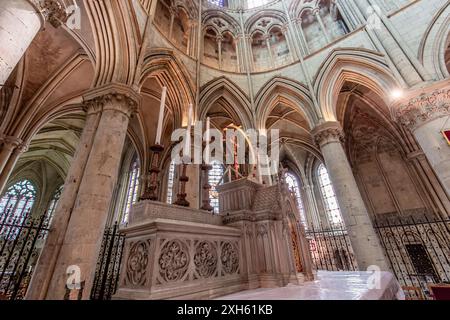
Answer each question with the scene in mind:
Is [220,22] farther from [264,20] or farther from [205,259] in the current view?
[205,259]

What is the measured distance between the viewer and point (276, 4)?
39.4 feet

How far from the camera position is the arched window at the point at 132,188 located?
12.2m

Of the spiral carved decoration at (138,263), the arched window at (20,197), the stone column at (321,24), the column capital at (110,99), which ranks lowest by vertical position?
the spiral carved decoration at (138,263)

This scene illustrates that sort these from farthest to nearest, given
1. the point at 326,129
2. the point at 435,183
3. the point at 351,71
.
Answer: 1. the point at 435,183
2. the point at 351,71
3. the point at 326,129

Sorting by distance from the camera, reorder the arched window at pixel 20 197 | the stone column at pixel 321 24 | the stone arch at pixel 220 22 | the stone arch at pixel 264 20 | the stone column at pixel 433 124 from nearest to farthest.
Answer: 1. the stone column at pixel 433 124
2. the stone column at pixel 321 24
3. the stone arch at pixel 220 22
4. the stone arch at pixel 264 20
5. the arched window at pixel 20 197

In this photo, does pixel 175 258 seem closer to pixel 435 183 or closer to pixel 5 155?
pixel 5 155

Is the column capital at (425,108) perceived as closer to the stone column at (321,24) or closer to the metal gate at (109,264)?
the stone column at (321,24)

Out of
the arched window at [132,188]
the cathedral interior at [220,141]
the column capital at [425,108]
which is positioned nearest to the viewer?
the cathedral interior at [220,141]

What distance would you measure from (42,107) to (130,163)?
5.85 meters

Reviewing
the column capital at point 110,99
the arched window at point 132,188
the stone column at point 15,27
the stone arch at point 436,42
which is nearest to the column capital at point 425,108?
the stone arch at point 436,42

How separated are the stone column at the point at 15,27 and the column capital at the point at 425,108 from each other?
851 centimetres

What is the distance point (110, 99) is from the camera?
15.9 feet
